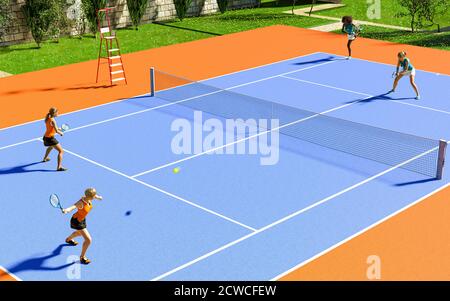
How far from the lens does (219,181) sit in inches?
596

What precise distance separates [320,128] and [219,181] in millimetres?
4103

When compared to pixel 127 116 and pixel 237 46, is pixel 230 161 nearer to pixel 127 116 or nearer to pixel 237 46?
pixel 127 116

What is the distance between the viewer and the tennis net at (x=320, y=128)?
16.1 meters

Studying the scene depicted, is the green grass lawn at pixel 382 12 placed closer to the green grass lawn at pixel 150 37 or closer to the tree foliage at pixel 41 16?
the green grass lawn at pixel 150 37

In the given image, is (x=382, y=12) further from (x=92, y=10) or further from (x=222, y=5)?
(x=92, y=10)

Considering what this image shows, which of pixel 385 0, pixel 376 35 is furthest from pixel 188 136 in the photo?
pixel 385 0

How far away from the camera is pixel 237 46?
92.1 feet

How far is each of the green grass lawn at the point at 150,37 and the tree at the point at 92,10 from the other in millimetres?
536

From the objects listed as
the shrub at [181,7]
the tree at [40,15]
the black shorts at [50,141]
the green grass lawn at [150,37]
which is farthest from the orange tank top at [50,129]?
the shrub at [181,7]

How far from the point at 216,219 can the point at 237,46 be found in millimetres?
15649

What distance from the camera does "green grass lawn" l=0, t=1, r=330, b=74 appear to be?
26.0 meters

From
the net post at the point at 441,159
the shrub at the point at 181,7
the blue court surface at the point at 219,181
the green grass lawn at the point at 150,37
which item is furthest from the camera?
the shrub at the point at 181,7

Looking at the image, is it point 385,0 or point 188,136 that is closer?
point 188,136
